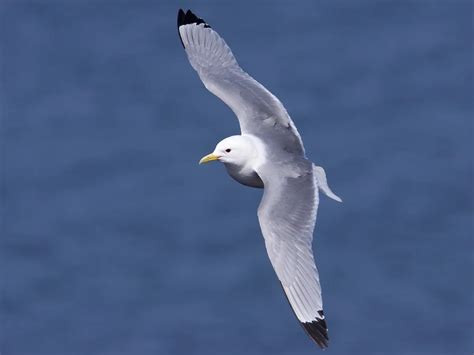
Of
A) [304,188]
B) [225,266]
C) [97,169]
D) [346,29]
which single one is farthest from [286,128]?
[346,29]

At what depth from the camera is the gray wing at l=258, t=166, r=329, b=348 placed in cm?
971

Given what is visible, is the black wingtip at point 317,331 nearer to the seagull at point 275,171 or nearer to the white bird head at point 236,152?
the seagull at point 275,171

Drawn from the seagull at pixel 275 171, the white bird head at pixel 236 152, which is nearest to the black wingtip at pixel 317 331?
the seagull at pixel 275 171

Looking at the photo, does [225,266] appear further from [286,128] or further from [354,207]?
[286,128]

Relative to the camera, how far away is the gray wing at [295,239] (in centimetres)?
971

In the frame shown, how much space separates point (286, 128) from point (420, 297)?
20.8 ft

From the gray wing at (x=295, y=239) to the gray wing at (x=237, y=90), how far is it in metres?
0.44

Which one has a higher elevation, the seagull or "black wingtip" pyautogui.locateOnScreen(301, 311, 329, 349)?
the seagull

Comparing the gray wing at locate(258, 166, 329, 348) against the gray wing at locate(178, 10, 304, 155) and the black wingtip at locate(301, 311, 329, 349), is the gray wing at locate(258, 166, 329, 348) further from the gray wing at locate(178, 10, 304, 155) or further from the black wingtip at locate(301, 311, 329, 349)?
the gray wing at locate(178, 10, 304, 155)

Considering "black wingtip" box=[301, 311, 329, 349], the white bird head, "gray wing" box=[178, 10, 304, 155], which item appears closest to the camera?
"black wingtip" box=[301, 311, 329, 349]

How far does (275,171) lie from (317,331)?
1327mm

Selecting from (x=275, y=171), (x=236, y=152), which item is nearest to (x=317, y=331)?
(x=275, y=171)

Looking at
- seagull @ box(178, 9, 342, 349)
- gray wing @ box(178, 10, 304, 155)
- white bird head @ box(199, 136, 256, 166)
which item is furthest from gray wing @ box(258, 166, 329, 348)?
gray wing @ box(178, 10, 304, 155)

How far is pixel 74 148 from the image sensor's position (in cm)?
1877
